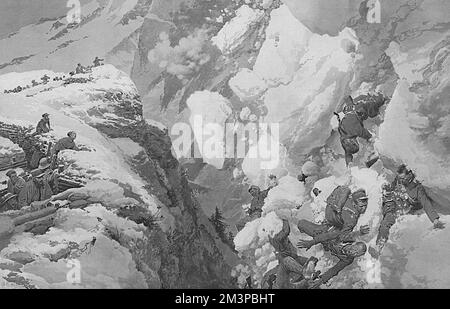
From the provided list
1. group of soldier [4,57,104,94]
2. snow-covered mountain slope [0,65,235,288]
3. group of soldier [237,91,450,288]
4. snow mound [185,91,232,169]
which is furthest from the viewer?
group of soldier [4,57,104,94]

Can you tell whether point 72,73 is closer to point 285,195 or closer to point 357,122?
point 285,195

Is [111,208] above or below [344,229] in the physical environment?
above

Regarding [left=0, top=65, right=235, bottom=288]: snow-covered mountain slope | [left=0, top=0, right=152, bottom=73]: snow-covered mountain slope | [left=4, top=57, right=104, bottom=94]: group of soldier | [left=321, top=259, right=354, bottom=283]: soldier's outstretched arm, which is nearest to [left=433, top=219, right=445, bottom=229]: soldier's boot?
[left=321, top=259, right=354, bottom=283]: soldier's outstretched arm

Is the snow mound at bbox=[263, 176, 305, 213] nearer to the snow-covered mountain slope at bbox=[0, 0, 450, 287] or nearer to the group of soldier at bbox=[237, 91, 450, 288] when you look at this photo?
the snow-covered mountain slope at bbox=[0, 0, 450, 287]

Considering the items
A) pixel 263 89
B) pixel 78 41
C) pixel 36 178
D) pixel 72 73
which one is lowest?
pixel 36 178

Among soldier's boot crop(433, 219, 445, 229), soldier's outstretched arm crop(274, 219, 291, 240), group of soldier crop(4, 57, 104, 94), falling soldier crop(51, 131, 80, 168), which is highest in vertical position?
group of soldier crop(4, 57, 104, 94)

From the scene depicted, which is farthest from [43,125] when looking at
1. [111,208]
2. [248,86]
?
[248,86]
